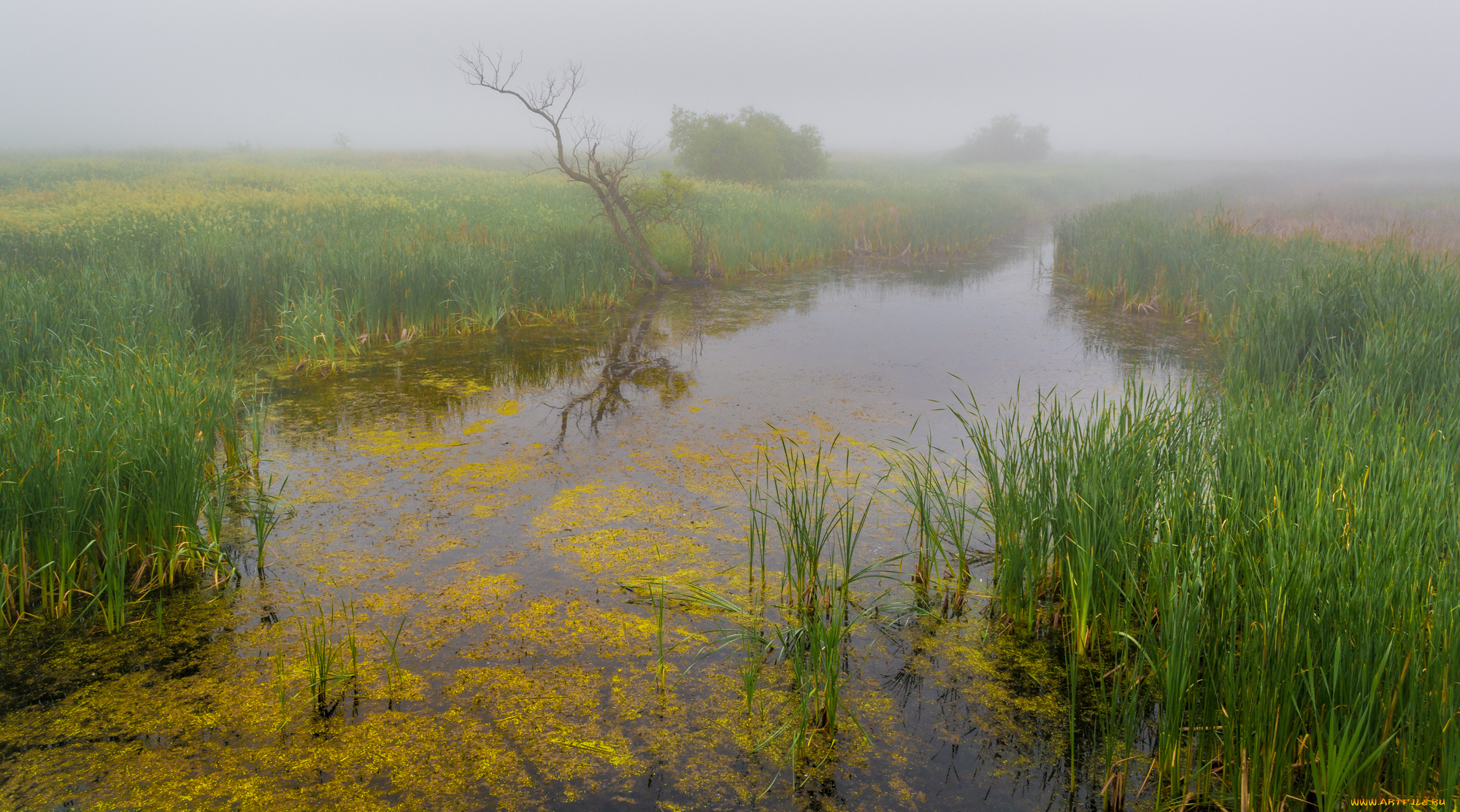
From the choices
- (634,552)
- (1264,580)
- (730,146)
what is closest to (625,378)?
(634,552)

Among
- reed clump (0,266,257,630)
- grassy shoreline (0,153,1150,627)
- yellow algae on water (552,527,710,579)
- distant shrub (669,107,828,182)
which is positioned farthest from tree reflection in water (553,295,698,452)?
distant shrub (669,107,828,182)

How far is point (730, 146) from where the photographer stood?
2308cm

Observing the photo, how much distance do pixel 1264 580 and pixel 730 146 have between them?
22484mm

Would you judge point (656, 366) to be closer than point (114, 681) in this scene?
No

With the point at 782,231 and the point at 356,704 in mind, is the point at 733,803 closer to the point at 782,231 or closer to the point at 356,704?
the point at 356,704

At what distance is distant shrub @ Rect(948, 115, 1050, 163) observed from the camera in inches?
1745

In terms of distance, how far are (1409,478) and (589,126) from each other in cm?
852

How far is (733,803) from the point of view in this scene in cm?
217

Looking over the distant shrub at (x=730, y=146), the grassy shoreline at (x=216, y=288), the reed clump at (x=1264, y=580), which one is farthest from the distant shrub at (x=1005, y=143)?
the reed clump at (x=1264, y=580)

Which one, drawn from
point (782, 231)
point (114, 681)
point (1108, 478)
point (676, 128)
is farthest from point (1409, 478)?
point (676, 128)

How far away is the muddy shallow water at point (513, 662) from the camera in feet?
7.31

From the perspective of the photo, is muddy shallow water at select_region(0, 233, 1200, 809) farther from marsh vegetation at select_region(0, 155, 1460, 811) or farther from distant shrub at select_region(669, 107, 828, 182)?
distant shrub at select_region(669, 107, 828, 182)

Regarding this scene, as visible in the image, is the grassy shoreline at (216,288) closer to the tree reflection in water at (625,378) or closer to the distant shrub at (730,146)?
the tree reflection in water at (625,378)

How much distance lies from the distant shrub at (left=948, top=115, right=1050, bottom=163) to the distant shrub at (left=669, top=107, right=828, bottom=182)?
A: 2389cm
